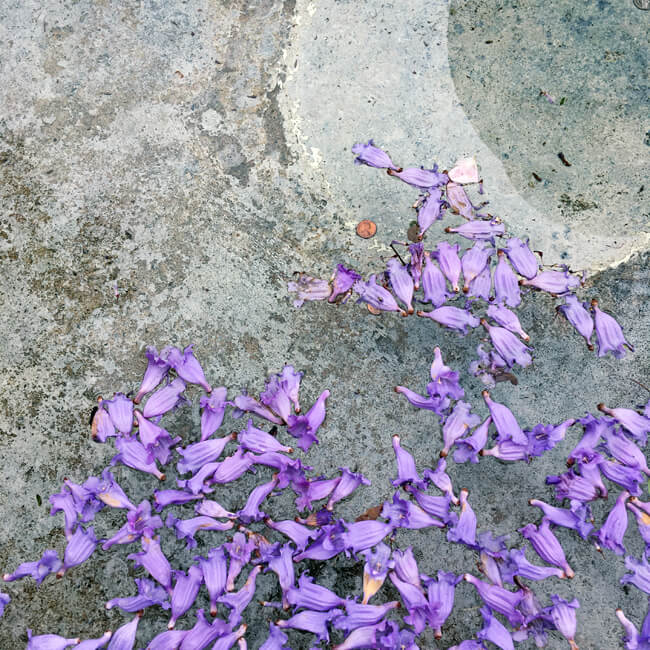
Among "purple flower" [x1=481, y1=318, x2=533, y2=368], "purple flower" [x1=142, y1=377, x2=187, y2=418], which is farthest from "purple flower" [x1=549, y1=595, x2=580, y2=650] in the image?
"purple flower" [x1=142, y1=377, x2=187, y2=418]

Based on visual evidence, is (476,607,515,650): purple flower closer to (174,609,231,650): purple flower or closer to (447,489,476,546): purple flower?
(447,489,476,546): purple flower

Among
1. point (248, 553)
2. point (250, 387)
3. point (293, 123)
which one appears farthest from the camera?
point (293, 123)

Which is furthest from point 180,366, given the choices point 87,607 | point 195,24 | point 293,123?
point 195,24

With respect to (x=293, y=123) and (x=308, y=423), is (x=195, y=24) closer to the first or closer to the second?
(x=293, y=123)

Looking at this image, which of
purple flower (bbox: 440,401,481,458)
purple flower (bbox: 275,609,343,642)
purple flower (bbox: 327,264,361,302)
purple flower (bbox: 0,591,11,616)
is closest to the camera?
purple flower (bbox: 275,609,343,642)

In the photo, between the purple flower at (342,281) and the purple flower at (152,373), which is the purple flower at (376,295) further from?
the purple flower at (152,373)
